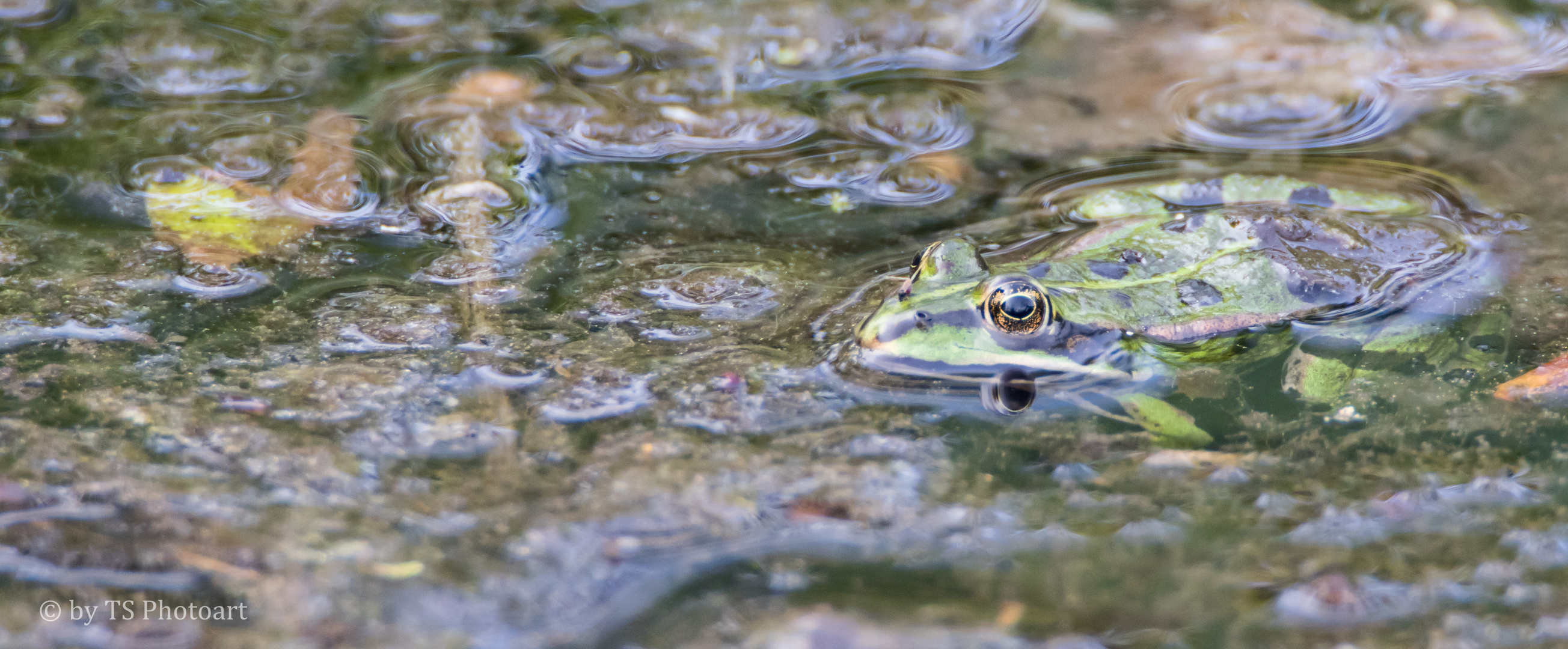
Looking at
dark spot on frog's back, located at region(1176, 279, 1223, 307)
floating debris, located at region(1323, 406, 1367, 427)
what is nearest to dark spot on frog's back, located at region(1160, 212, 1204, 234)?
dark spot on frog's back, located at region(1176, 279, 1223, 307)

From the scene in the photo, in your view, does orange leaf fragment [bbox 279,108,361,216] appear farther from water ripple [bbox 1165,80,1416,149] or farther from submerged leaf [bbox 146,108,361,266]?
water ripple [bbox 1165,80,1416,149]

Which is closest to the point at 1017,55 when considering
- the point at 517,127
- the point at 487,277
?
the point at 517,127

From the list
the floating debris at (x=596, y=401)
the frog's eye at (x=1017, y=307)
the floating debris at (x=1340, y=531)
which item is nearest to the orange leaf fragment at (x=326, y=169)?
the floating debris at (x=596, y=401)

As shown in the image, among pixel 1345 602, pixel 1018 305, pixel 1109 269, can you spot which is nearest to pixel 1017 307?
pixel 1018 305

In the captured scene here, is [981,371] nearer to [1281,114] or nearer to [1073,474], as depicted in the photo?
[1073,474]

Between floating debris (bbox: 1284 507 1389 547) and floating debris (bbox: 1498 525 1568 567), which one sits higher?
floating debris (bbox: 1498 525 1568 567)

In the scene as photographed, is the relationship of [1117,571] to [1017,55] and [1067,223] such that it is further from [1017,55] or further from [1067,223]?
[1017,55]
